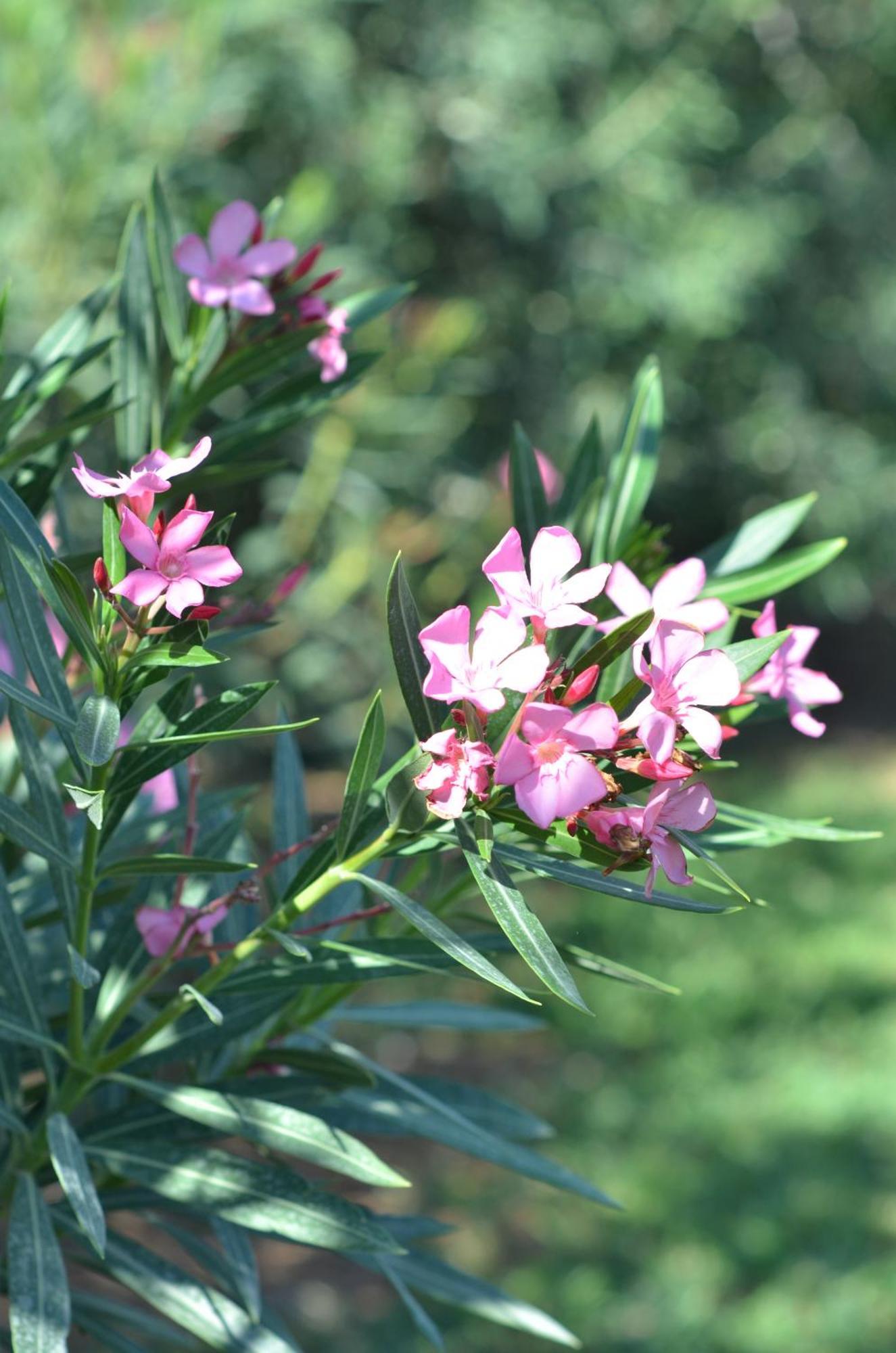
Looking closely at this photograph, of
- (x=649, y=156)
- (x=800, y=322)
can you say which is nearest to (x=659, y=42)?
(x=649, y=156)

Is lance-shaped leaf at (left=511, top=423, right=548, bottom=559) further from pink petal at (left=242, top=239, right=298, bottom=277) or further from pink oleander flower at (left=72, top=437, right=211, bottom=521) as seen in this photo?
pink oleander flower at (left=72, top=437, right=211, bottom=521)

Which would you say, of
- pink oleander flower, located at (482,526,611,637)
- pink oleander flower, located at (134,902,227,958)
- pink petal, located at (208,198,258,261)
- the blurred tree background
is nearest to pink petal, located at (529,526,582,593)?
pink oleander flower, located at (482,526,611,637)

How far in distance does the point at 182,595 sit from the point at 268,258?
1.21ft

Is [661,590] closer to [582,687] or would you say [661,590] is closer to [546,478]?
[582,687]

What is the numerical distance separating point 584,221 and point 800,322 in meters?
1.38

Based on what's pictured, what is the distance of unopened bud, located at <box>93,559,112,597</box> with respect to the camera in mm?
555

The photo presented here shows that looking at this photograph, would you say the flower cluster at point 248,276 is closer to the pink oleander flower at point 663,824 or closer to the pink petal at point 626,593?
the pink petal at point 626,593

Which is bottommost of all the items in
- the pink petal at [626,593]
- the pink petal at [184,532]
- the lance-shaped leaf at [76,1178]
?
the lance-shaped leaf at [76,1178]

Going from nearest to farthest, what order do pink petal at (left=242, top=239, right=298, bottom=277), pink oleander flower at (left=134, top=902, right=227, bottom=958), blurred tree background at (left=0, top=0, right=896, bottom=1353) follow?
1. pink oleander flower at (left=134, top=902, right=227, bottom=958)
2. pink petal at (left=242, top=239, right=298, bottom=277)
3. blurred tree background at (left=0, top=0, right=896, bottom=1353)

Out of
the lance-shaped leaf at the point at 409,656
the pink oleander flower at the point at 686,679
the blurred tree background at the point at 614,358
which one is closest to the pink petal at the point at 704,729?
the pink oleander flower at the point at 686,679

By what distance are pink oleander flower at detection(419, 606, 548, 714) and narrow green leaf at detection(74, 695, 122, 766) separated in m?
0.13

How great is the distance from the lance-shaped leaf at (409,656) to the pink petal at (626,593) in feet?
0.34

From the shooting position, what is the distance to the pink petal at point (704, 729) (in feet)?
1.69

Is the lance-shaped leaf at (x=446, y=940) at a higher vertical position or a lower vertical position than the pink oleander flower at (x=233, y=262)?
lower
